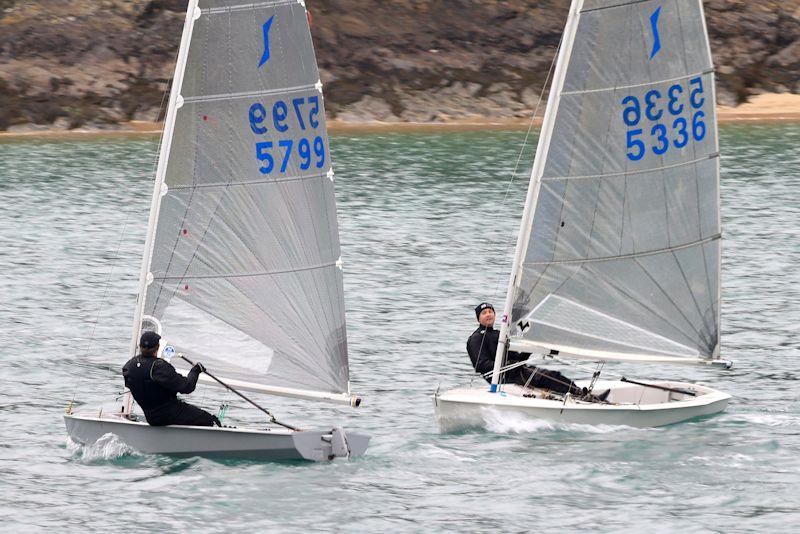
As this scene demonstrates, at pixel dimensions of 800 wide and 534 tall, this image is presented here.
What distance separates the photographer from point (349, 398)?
2030 centimetres

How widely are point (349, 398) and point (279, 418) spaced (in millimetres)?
4159

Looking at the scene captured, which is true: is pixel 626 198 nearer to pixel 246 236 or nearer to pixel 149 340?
pixel 246 236

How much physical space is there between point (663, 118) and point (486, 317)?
3827 millimetres

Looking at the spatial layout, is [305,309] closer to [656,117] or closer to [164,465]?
[164,465]

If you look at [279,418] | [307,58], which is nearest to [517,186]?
[279,418]

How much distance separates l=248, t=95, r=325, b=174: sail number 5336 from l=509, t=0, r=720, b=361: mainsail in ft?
11.6

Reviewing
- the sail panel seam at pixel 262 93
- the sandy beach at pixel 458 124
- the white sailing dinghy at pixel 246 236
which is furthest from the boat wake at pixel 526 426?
the sandy beach at pixel 458 124

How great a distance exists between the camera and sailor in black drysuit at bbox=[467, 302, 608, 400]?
22.6 metres

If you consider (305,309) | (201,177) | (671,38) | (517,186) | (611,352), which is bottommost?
(517,186)

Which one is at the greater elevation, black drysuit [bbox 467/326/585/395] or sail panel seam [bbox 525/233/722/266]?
sail panel seam [bbox 525/233/722/266]

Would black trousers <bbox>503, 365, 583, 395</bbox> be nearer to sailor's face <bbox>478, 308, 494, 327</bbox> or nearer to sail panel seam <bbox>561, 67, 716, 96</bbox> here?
sailor's face <bbox>478, 308, 494, 327</bbox>

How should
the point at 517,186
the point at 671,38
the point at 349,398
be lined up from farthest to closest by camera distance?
the point at 517,186, the point at 671,38, the point at 349,398

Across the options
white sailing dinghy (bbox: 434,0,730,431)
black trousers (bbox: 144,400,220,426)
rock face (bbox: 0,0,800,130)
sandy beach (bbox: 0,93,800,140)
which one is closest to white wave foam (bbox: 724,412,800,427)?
white sailing dinghy (bbox: 434,0,730,431)

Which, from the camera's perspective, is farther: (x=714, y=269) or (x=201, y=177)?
(x=714, y=269)
